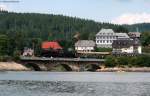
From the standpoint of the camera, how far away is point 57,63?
15775 cm

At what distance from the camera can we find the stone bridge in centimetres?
15525

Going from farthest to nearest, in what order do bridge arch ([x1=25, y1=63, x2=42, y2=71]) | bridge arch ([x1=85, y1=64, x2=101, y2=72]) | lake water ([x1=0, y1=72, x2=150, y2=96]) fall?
bridge arch ([x1=85, y1=64, x2=101, y2=72]) < bridge arch ([x1=25, y1=63, x2=42, y2=71]) < lake water ([x1=0, y1=72, x2=150, y2=96])

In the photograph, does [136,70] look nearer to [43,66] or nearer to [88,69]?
[88,69]

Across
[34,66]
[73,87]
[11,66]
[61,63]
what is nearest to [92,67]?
[61,63]

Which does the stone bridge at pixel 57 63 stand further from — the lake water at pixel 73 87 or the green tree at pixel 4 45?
the lake water at pixel 73 87

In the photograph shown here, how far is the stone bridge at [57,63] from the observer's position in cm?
15525

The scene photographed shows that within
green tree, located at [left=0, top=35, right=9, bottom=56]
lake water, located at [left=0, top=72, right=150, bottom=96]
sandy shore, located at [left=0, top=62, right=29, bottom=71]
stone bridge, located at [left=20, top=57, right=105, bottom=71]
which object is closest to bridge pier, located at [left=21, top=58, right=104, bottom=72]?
stone bridge, located at [left=20, top=57, right=105, bottom=71]

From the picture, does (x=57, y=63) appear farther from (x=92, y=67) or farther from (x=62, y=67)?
(x=62, y=67)

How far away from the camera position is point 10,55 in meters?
165

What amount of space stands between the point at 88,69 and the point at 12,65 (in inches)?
941

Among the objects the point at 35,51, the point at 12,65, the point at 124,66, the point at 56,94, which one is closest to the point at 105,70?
the point at 124,66

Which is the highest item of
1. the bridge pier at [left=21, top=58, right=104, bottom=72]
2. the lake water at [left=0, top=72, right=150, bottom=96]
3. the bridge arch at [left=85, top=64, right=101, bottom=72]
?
the bridge pier at [left=21, top=58, right=104, bottom=72]

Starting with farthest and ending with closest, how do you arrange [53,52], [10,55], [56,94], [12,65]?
[53,52] → [10,55] → [12,65] → [56,94]

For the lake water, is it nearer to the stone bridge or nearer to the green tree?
the stone bridge
